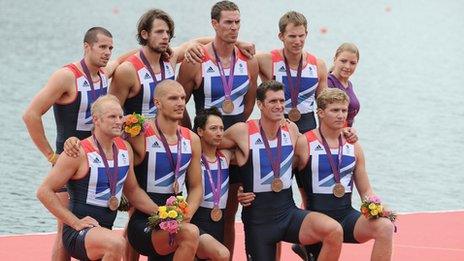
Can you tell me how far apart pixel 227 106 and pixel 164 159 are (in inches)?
32.9

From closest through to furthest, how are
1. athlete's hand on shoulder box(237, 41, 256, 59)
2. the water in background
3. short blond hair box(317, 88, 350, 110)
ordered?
short blond hair box(317, 88, 350, 110), athlete's hand on shoulder box(237, 41, 256, 59), the water in background

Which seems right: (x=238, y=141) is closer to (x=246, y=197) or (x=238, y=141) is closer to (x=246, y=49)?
(x=246, y=197)

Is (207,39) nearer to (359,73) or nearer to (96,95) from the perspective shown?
(96,95)

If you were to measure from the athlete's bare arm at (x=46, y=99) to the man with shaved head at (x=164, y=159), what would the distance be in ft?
1.95

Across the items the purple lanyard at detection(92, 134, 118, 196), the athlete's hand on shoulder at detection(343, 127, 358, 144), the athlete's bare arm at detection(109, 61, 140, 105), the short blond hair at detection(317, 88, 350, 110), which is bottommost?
the purple lanyard at detection(92, 134, 118, 196)

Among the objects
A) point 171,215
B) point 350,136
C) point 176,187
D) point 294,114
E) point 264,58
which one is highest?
point 264,58

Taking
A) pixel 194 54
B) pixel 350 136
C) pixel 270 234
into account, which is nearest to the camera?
pixel 270 234

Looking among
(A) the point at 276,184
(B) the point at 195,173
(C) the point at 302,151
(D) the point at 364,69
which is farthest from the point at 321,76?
(D) the point at 364,69

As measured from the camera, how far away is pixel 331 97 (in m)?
10.3

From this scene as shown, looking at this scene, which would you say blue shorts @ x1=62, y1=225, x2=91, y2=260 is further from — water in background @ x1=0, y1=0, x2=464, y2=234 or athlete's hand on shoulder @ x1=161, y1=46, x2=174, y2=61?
water in background @ x1=0, y1=0, x2=464, y2=234

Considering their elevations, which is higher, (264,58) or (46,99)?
(264,58)

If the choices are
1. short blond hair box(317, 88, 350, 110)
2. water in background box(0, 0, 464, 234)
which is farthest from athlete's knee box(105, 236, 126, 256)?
water in background box(0, 0, 464, 234)

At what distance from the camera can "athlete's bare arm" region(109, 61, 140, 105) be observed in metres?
10.3

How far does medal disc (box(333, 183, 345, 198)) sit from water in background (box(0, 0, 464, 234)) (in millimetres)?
3677
